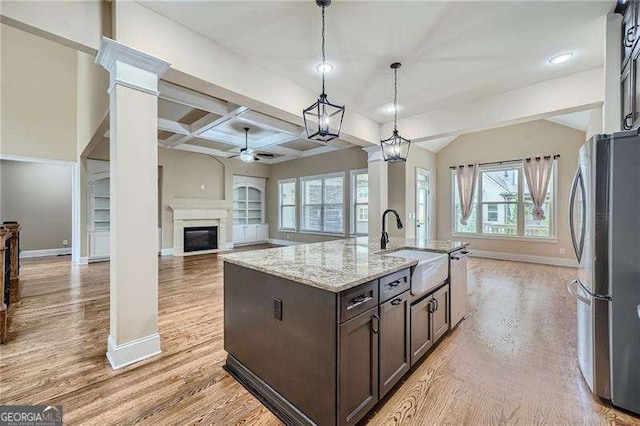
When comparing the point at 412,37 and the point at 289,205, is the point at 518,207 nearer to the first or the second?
the point at 412,37

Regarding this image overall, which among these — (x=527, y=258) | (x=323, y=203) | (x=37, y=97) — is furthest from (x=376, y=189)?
(x=37, y=97)

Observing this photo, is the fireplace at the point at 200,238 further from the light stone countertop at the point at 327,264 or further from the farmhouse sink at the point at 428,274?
the farmhouse sink at the point at 428,274

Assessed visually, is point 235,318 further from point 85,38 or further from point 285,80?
point 285,80

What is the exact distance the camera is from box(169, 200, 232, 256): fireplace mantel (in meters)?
7.64

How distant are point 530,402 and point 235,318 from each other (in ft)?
6.87

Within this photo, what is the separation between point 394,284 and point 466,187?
638 cm

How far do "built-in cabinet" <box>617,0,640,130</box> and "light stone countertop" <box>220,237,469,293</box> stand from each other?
165 centimetres

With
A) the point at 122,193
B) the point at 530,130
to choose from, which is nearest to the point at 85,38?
the point at 122,193

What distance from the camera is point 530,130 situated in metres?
6.35

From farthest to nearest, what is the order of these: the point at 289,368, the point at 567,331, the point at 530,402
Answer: the point at 567,331 < the point at 530,402 < the point at 289,368

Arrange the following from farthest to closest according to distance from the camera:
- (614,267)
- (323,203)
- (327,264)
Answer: (323,203) → (327,264) → (614,267)

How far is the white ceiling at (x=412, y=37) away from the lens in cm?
242

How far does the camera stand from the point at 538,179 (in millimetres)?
6188

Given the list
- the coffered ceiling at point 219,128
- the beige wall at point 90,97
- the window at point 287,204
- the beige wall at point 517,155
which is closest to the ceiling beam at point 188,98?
the coffered ceiling at point 219,128
